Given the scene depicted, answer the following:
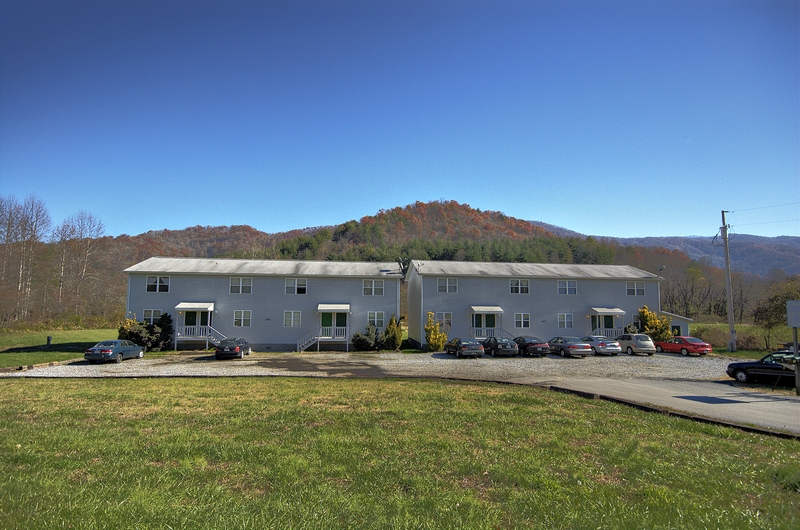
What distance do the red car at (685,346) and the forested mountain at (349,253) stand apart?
12.0 meters

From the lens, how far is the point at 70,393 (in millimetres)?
12727

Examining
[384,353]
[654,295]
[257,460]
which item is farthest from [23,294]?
[654,295]

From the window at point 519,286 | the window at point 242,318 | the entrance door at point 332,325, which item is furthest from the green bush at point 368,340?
the window at point 519,286

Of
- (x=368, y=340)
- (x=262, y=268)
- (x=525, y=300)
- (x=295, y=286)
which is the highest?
(x=262, y=268)

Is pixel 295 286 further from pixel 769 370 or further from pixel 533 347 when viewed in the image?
pixel 769 370

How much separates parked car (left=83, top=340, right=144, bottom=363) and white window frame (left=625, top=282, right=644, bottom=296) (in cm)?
3749

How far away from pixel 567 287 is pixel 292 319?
22697 mm

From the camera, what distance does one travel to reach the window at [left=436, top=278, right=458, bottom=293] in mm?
37106

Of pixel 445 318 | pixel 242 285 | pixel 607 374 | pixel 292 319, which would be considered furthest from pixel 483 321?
pixel 242 285

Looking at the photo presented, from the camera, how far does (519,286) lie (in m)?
38.4

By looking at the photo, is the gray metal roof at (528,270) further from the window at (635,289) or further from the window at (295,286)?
the window at (295,286)

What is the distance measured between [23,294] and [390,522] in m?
55.1

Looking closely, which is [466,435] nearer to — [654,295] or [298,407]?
[298,407]

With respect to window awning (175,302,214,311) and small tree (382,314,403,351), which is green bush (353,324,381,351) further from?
window awning (175,302,214,311)
